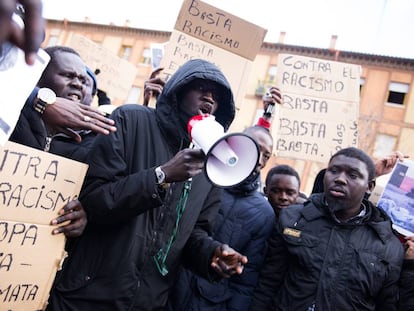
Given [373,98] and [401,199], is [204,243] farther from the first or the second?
[373,98]

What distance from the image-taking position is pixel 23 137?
5.38 ft

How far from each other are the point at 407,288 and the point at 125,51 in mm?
27928

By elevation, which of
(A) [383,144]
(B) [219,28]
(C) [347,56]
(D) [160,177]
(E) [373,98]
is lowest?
(D) [160,177]

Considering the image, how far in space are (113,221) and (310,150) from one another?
2.31 m

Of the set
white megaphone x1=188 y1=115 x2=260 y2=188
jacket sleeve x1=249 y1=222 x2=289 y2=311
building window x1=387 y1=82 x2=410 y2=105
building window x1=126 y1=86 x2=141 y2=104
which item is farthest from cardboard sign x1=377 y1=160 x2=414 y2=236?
building window x1=126 y1=86 x2=141 y2=104

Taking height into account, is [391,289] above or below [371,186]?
below

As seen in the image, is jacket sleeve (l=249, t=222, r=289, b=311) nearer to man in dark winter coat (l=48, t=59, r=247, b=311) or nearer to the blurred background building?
man in dark winter coat (l=48, t=59, r=247, b=311)

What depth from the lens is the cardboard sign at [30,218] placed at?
56.7 inches

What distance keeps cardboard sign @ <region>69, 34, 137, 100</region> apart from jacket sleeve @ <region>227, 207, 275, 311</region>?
114 inches

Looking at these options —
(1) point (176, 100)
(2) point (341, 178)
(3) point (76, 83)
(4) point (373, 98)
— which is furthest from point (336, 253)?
(4) point (373, 98)

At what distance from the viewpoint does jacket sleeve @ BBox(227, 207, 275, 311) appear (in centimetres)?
233

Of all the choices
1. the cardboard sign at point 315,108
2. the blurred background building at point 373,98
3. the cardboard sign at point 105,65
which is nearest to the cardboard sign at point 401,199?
the cardboard sign at point 315,108

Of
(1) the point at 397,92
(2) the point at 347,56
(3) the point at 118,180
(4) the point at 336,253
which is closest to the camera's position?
(3) the point at 118,180

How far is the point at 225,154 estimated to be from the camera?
134 centimetres
